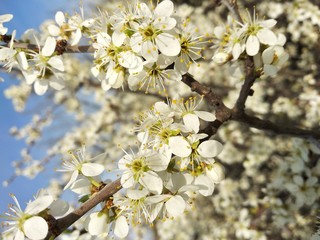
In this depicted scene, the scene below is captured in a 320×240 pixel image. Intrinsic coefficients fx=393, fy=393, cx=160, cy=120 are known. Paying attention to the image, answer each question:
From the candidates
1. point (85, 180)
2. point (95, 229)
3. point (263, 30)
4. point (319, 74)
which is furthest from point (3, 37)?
point (319, 74)

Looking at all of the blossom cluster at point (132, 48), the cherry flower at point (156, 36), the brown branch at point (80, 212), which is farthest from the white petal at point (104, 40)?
the brown branch at point (80, 212)

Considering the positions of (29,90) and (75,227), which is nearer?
(75,227)

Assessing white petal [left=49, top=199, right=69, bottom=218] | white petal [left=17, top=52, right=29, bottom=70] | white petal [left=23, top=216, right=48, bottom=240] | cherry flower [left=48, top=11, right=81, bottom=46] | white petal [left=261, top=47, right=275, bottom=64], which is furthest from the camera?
cherry flower [left=48, top=11, right=81, bottom=46]

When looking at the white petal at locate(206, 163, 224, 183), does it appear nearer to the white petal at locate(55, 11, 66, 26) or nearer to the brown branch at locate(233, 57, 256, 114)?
the brown branch at locate(233, 57, 256, 114)

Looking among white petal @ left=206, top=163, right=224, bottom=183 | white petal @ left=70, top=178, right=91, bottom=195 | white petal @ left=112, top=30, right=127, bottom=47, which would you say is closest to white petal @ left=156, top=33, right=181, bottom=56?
white petal @ left=112, top=30, right=127, bottom=47

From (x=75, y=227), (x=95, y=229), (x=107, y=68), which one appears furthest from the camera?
(x=75, y=227)

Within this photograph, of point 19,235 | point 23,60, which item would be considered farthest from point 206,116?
point 23,60

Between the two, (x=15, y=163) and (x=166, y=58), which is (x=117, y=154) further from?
(x=166, y=58)
